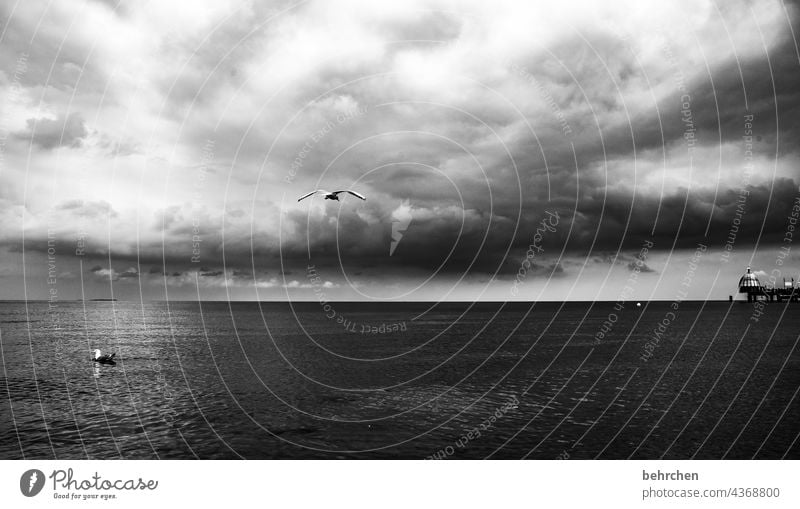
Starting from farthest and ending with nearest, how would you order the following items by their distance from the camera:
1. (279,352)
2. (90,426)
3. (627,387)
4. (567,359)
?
(279,352)
(567,359)
(627,387)
(90,426)

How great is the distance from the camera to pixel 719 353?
104 m

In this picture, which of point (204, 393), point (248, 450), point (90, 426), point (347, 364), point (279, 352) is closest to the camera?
point (248, 450)

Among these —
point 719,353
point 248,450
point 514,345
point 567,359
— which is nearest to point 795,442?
point 248,450

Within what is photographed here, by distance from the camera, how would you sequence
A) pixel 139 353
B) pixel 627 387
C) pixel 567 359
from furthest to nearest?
pixel 139 353 → pixel 567 359 → pixel 627 387

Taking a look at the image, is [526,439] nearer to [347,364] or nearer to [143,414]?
[143,414]

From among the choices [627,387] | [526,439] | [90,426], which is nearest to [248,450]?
[90,426]

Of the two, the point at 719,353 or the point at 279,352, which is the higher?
the point at 279,352

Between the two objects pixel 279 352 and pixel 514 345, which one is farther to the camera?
pixel 514 345

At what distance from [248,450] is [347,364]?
49443mm

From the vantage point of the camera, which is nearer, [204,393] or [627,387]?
[204,393]

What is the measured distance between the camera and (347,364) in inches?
3519
